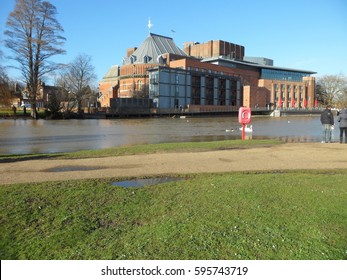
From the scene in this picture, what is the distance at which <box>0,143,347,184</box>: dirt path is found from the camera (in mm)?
8289

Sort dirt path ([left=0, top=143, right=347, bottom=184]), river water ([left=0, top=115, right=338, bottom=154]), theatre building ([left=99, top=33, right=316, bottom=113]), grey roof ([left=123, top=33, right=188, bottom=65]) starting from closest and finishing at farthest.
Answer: dirt path ([left=0, top=143, right=347, bottom=184]) → river water ([left=0, top=115, right=338, bottom=154]) → theatre building ([left=99, top=33, right=316, bottom=113]) → grey roof ([left=123, top=33, right=188, bottom=65])

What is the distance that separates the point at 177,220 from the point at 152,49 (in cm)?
10411

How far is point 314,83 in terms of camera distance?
131875mm

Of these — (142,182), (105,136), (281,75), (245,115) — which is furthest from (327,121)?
(281,75)

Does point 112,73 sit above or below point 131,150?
above

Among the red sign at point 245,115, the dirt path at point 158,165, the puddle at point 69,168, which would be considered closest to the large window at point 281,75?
the red sign at point 245,115

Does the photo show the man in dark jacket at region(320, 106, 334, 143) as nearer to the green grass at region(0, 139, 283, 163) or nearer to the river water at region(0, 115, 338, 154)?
the river water at region(0, 115, 338, 154)

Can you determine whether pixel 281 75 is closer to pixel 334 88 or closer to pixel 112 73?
pixel 334 88

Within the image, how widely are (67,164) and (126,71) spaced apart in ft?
308

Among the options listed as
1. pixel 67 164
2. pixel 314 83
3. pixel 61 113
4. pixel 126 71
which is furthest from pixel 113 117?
pixel 314 83

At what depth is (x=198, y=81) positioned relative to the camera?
93.4m

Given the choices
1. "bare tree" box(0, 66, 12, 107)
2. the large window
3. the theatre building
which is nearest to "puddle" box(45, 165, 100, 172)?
"bare tree" box(0, 66, 12, 107)

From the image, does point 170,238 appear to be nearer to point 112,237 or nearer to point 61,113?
point 112,237

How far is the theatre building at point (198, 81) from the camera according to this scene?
279 feet
